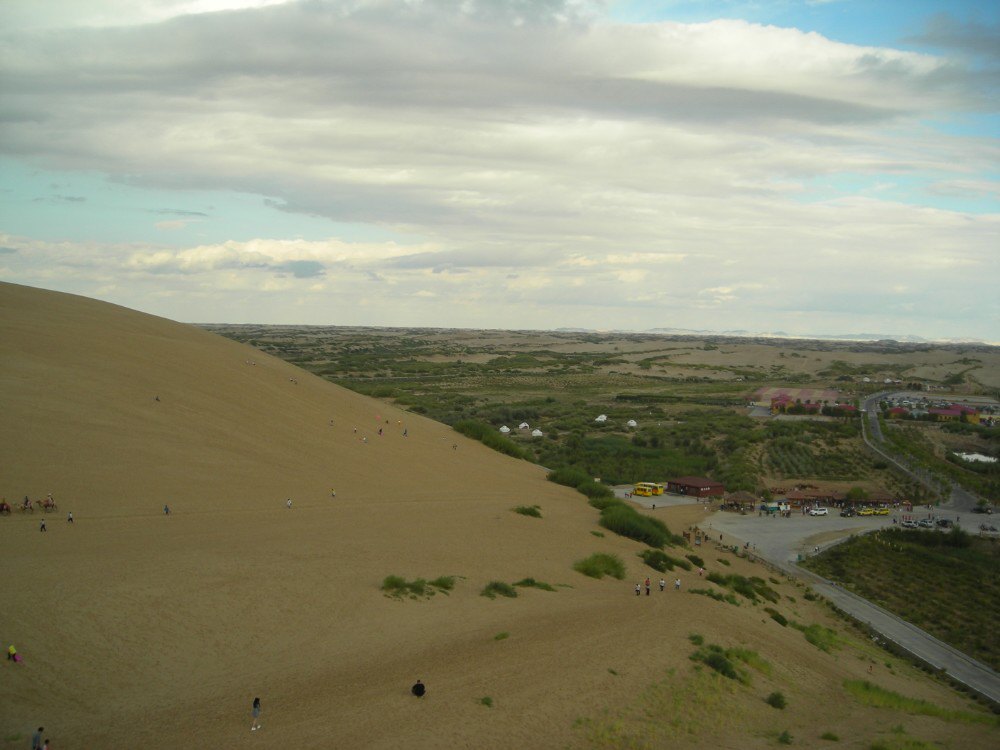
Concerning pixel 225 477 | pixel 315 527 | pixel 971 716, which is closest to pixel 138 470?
pixel 225 477

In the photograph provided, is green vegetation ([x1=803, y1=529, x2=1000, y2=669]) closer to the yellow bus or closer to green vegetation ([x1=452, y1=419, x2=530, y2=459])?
the yellow bus

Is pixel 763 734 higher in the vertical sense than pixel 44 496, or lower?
lower

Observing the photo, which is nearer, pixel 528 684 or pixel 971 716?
pixel 528 684

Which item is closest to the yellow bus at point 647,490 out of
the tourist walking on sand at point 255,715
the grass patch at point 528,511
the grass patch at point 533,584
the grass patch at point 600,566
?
the grass patch at point 528,511

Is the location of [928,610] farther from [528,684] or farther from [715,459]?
[715,459]

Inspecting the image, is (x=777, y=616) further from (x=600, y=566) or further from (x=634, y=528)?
(x=634, y=528)

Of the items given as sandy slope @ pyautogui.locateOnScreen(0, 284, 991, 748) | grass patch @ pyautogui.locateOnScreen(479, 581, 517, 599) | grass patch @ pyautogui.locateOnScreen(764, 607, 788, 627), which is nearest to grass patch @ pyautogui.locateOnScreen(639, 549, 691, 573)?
sandy slope @ pyautogui.locateOnScreen(0, 284, 991, 748)

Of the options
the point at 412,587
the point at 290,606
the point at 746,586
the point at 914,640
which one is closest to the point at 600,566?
the point at 746,586
